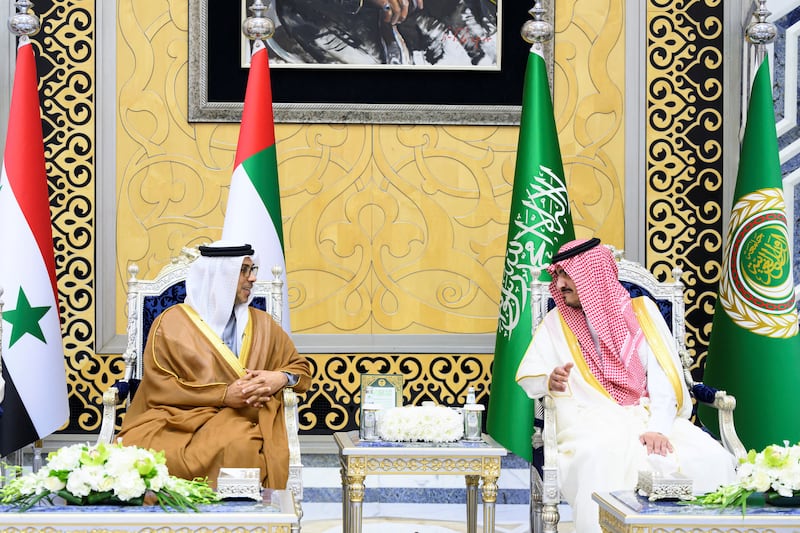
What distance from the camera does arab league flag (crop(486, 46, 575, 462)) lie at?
15.6 feet

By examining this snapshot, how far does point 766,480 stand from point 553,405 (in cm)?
126

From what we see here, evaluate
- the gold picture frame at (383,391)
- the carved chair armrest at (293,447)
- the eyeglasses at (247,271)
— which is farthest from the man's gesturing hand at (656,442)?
the eyeglasses at (247,271)

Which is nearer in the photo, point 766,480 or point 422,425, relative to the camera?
point 766,480

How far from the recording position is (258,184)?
195 inches

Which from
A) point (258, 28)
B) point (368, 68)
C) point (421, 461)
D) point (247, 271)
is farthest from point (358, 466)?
point (368, 68)

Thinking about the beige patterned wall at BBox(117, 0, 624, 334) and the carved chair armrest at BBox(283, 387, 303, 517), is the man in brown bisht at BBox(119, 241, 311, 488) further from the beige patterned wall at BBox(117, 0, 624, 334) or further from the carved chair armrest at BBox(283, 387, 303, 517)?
the beige patterned wall at BBox(117, 0, 624, 334)

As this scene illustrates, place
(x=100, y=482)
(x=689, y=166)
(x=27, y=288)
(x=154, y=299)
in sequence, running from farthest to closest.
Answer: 1. (x=689, y=166)
2. (x=27, y=288)
3. (x=154, y=299)
4. (x=100, y=482)

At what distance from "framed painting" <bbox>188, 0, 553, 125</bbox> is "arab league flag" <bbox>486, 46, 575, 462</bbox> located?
59cm

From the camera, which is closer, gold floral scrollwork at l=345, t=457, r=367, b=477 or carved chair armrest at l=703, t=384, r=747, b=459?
gold floral scrollwork at l=345, t=457, r=367, b=477

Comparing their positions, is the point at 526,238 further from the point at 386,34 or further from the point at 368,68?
the point at 386,34

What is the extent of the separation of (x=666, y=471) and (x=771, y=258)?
1.94 m

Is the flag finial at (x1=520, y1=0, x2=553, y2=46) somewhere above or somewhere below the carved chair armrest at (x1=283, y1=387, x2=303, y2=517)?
above

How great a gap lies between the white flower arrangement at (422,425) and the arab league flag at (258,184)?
1.12 metres

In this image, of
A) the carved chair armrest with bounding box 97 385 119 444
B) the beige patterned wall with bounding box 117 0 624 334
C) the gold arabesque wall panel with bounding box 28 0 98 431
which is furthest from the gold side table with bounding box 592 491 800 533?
the gold arabesque wall panel with bounding box 28 0 98 431
